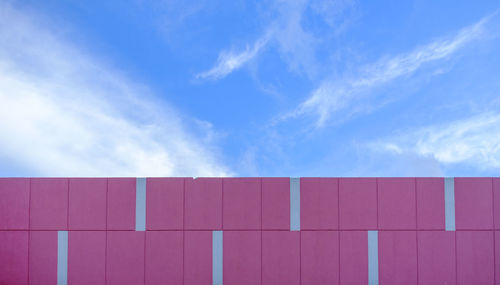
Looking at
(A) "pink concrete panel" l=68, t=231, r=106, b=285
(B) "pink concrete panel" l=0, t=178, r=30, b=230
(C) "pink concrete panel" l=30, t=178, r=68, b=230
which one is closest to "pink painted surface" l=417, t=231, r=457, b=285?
(A) "pink concrete panel" l=68, t=231, r=106, b=285

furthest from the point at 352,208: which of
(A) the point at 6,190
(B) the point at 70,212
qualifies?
(A) the point at 6,190

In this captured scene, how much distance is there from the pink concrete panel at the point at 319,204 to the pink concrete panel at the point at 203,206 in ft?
9.58

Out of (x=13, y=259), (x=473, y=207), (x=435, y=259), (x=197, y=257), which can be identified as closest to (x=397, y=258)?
(x=435, y=259)

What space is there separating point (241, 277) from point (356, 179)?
17.2ft

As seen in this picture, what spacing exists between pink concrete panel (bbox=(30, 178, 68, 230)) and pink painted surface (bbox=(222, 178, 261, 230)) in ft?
18.5

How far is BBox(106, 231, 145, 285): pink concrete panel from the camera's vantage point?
485 inches

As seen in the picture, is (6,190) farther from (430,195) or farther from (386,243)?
(430,195)

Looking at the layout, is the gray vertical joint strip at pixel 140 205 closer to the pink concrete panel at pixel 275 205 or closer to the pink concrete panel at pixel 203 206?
the pink concrete panel at pixel 203 206

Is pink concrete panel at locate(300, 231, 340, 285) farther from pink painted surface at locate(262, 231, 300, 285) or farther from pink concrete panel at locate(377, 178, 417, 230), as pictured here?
pink concrete panel at locate(377, 178, 417, 230)

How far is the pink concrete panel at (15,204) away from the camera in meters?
12.5

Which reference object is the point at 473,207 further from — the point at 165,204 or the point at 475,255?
the point at 165,204

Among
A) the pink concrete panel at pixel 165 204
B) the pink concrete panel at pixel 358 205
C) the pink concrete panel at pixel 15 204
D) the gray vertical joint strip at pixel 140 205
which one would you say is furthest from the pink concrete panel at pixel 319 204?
the pink concrete panel at pixel 15 204

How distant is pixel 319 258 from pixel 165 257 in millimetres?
5335

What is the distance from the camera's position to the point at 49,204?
40.9ft
